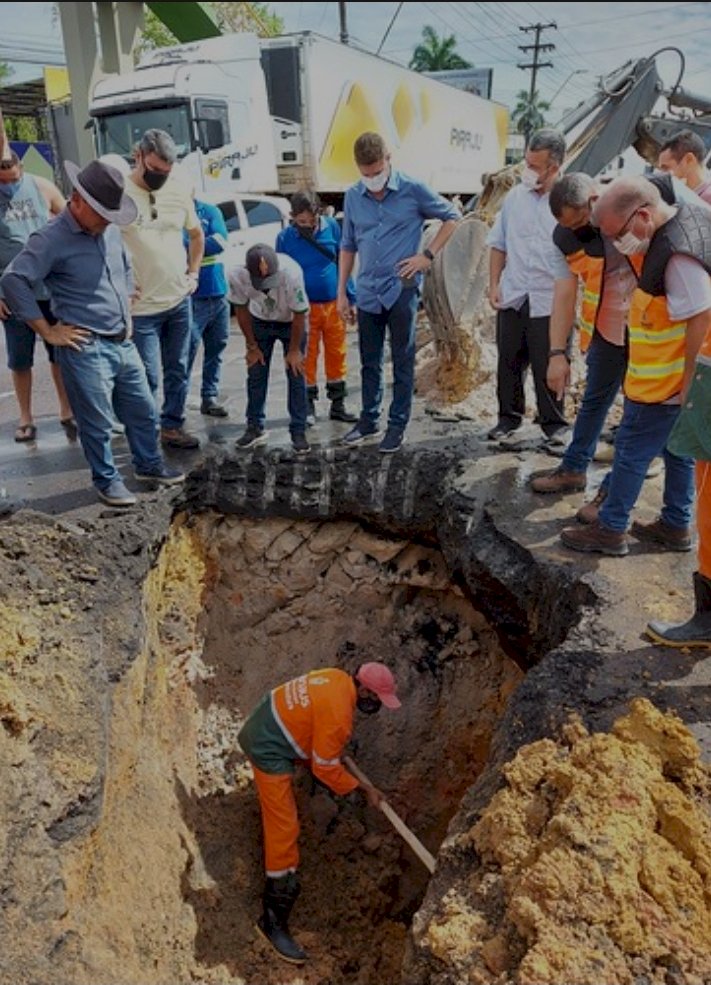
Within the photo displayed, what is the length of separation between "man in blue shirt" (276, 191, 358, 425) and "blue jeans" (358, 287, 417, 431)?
577 millimetres

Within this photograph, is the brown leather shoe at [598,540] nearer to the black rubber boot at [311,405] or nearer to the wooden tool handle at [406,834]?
the wooden tool handle at [406,834]

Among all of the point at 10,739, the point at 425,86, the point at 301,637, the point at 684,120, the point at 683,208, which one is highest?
the point at 425,86

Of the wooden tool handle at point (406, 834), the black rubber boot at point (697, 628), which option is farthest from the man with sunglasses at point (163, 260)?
the black rubber boot at point (697, 628)

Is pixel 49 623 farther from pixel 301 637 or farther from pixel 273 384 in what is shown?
pixel 273 384

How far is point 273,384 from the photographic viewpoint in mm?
7180

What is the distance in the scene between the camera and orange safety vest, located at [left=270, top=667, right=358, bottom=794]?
12.7 feet

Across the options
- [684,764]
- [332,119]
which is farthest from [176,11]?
[684,764]

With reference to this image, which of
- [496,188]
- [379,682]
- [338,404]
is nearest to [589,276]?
[338,404]

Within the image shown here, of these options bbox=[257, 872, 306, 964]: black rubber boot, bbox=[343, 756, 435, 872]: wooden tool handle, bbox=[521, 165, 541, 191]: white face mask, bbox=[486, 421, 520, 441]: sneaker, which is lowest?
bbox=[257, 872, 306, 964]: black rubber boot

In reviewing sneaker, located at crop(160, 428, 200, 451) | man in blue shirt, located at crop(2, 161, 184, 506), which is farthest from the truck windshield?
man in blue shirt, located at crop(2, 161, 184, 506)

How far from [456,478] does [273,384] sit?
9.56 feet

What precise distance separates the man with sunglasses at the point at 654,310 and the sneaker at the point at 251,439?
2.52m

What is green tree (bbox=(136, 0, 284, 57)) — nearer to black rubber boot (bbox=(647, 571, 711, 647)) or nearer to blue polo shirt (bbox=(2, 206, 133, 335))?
blue polo shirt (bbox=(2, 206, 133, 335))

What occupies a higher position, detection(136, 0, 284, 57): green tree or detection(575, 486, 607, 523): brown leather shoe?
detection(136, 0, 284, 57): green tree
